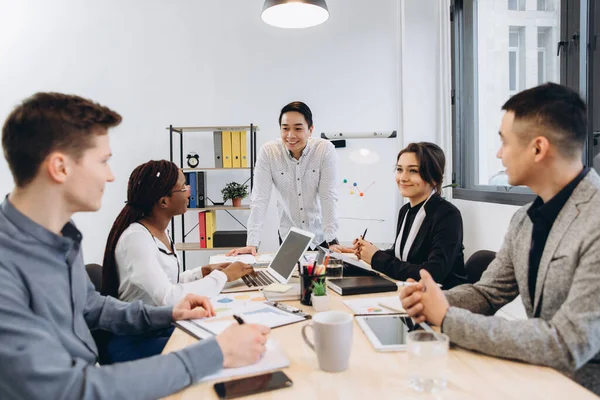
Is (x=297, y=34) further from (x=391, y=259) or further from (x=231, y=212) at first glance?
(x=391, y=259)

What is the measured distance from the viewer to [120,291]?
1510mm

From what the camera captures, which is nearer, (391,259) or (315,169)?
(391,259)

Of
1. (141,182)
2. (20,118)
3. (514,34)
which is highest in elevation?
(514,34)

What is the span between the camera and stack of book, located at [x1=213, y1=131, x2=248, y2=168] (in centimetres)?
372

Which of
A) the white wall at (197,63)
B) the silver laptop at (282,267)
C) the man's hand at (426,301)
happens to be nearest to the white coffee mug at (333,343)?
the man's hand at (426,301)

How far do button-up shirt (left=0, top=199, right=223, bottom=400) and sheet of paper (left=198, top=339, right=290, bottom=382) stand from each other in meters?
0.02

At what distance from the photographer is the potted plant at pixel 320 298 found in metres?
1.29

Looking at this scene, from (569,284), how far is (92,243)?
4.00 m

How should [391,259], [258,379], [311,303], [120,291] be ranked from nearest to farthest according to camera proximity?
[258,379] → [311,303] → [120,291] → [391,259]

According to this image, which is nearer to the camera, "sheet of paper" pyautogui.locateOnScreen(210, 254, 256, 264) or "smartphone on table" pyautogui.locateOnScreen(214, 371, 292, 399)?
"smartphone on table" pyautogui.locateOnScreen(214, 371, 292, 399)

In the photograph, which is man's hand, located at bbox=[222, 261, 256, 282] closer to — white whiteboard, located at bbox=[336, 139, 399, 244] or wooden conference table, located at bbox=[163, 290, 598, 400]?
wooden conference table, located at bbox=[163, 290, 598, 400]

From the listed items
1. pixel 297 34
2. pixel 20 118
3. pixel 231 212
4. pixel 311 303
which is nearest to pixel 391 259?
pixel 311 303

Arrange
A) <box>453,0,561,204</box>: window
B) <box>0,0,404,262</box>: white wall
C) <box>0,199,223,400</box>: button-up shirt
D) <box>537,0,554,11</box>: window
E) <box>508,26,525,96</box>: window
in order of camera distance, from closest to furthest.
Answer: <box>0,199,223,400</box>: button-up shirt
<box>537,0,554,11</box>: window
<box>453,0,561,204</box>: window
<box>508,26,525,96</box>: window
<box>0,0,404,262</box>: white wall

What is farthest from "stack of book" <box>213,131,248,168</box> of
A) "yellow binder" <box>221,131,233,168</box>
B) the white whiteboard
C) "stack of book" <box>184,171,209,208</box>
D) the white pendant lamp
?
the white pendant lamp
